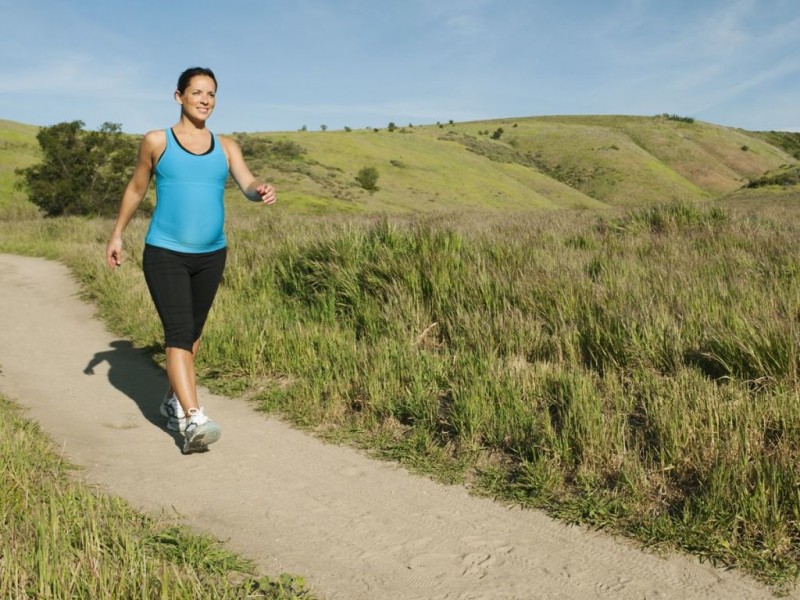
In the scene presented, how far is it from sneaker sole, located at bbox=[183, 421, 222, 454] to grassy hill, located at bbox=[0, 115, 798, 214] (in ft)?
33.1

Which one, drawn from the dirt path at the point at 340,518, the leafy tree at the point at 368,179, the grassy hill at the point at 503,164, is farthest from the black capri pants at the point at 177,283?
the leafy tree at the point at 368,179

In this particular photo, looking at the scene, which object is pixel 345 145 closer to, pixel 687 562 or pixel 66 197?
pixel 66 197

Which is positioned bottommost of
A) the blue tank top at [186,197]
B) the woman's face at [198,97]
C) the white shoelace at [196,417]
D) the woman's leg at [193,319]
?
the white shoelace at [196,417]

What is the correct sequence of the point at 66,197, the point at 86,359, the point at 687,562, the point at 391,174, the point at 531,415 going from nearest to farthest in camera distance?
1. the point at 687,562
2. the point at 531,415
3. the point at 86,359
4. the point at 66,197
5. the point at 391,174

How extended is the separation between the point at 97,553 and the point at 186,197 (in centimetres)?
232

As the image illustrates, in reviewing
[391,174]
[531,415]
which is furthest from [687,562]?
[391,174]

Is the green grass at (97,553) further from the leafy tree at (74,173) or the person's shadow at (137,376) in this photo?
the leafy tree at (74,173)

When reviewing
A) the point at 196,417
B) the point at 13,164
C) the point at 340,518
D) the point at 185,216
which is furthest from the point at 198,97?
the point at 13,164

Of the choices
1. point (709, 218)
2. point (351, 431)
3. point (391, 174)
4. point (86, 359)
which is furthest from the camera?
point (391, 174)

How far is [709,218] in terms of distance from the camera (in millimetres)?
11141

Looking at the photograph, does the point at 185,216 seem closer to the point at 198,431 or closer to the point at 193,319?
the point at 193,319

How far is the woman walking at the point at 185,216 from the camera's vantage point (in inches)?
170

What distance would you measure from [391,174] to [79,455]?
5532 centimetres

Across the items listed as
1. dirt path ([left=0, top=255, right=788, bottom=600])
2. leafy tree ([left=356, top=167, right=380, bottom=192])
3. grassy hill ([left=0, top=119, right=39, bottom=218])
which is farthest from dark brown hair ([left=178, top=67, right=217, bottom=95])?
leafy tree ([left=356, top=167, right=380, bottom=192])
